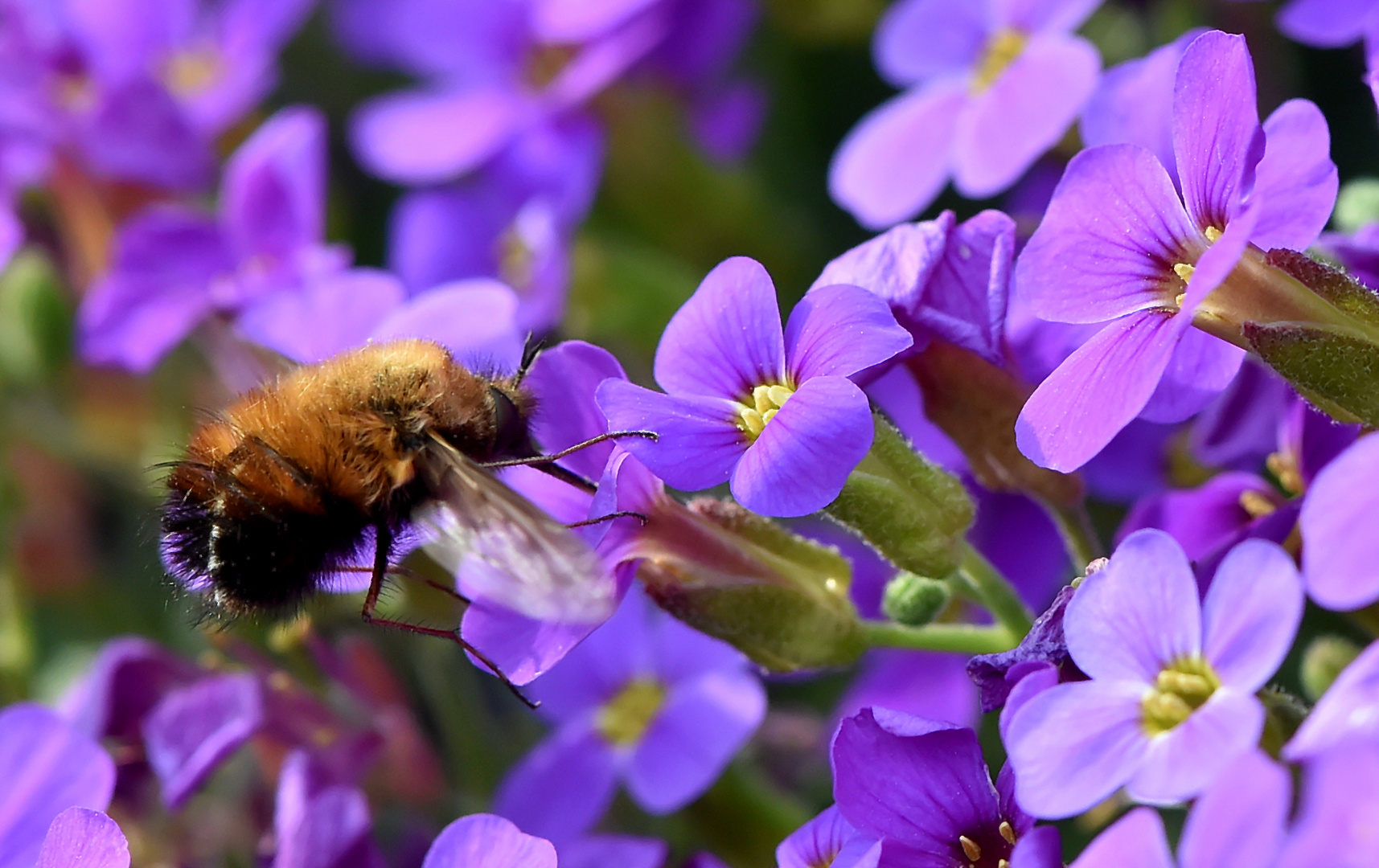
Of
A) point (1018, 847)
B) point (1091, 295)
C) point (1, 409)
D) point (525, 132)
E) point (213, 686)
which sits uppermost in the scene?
point (1091, 295)

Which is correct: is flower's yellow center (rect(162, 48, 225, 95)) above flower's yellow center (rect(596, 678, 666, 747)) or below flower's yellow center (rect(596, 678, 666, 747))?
above

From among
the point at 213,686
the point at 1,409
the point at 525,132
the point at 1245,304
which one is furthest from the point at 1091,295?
the point at 1,409

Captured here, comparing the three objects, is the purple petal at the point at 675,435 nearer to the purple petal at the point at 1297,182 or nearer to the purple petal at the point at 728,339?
the purple petal at the point at 728,339

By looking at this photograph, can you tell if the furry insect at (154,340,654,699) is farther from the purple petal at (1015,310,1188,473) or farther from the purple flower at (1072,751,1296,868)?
the purple flower at (1072,751,1296,868)

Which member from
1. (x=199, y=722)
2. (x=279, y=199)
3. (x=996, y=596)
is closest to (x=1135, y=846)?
(x=996, y=596)

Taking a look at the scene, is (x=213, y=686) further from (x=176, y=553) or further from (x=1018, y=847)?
(x=1018, y=847)

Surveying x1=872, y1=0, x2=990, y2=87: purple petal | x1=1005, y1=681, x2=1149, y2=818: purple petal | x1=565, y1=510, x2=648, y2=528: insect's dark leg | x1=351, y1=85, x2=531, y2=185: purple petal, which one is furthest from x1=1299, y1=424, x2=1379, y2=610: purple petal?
x1=351, y1=85, x2=531, y2=185: purple petal
